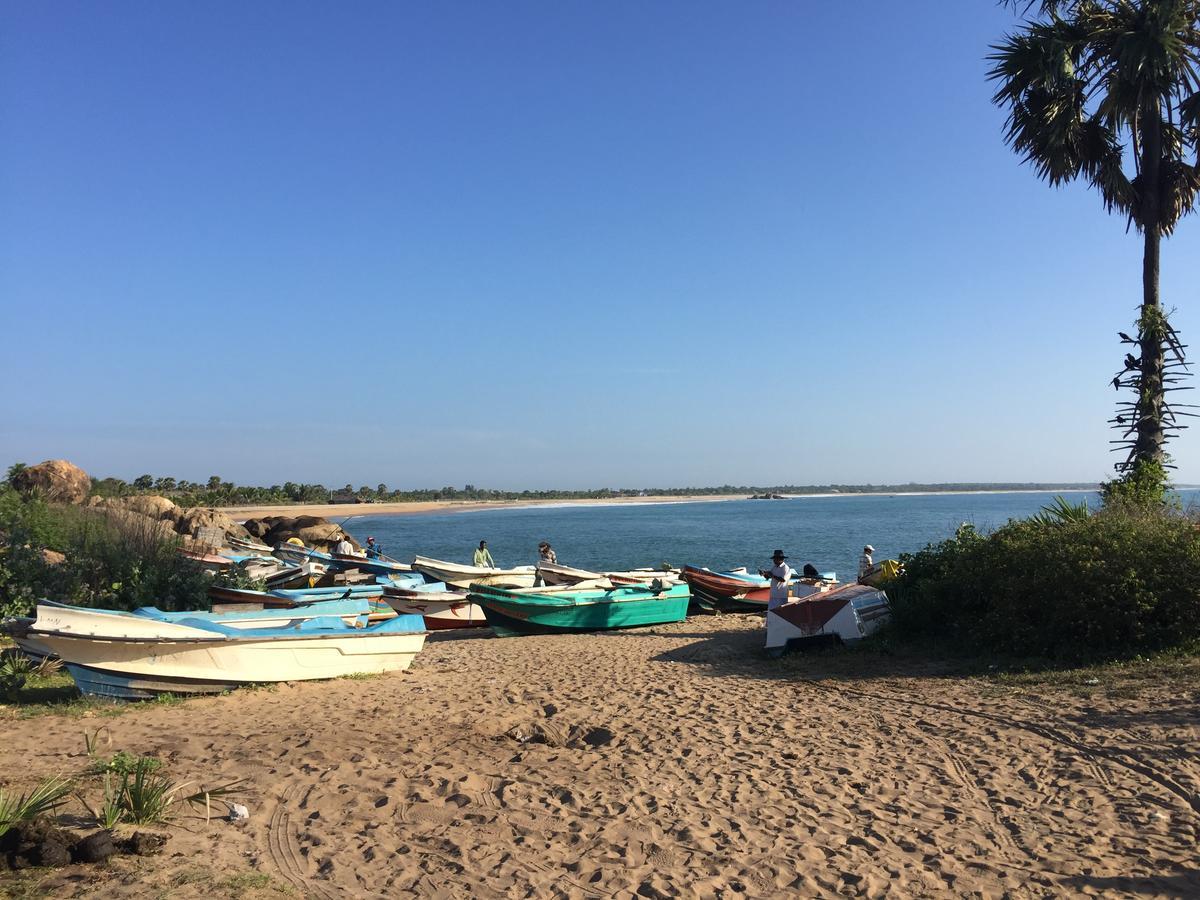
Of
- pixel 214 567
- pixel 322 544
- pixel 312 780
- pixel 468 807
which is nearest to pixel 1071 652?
pixel 468 807

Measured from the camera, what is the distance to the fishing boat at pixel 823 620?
1190 centimetres

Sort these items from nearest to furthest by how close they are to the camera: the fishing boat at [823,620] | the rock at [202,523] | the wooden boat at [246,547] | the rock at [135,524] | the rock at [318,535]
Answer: the fishing boat at [823,620]
the rock at [135,524]
the wooden boat at [246,547]
the rock at [202,523]
the rock at [318,535]

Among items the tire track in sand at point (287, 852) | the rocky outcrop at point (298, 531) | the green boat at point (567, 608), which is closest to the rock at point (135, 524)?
the green boat at point (567, 608)

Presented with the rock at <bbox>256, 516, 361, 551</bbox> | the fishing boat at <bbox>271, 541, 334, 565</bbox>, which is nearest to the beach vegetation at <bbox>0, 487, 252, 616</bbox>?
the fishing boat at <bbox>271, 541, 334, 565</bbox>

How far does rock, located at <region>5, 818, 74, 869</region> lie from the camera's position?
475 centimetres

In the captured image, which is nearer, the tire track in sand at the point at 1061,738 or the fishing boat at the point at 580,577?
the tire track in sand at the point at 1061,738

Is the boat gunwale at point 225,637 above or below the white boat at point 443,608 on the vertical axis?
above

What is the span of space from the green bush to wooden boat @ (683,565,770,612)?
327 inches

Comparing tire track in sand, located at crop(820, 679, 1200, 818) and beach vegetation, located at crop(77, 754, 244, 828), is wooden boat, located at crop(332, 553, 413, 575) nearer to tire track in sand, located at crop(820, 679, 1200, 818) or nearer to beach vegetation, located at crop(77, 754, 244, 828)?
tire track in sand, located at crop(820, 679, 1200, 818)

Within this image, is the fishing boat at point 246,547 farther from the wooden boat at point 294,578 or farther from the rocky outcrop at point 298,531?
the wooden boat at point 294,578

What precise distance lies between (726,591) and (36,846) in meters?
16.4

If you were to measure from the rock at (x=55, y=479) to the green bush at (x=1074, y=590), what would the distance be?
106 ft

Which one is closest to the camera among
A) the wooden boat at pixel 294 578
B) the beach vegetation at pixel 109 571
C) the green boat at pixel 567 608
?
the beach vegetation at pixel 109 571

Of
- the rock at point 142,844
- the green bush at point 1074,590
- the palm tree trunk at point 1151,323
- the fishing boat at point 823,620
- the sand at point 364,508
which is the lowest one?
the sand at point 364,508
